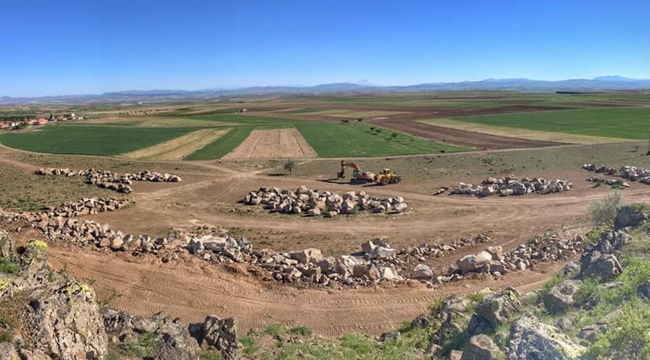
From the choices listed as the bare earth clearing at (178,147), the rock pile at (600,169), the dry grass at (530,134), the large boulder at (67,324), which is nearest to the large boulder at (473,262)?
the large boulder at (67,324)

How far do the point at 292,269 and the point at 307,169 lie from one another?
33679 mm

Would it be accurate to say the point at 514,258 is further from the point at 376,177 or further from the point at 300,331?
the point at 376,177

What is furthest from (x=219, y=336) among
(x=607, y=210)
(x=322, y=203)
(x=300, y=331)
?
(x=322, y=203)

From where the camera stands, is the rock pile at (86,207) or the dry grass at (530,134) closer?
the rock pile at (86,207)

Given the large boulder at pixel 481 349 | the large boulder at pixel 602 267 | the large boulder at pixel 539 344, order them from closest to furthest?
the large boulder at pixel 539 344, the large boulder at pixel 481 349, the large boulder at pixel 602 267

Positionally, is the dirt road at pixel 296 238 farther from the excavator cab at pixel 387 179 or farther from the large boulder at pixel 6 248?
the large boulder at pixel 6 248

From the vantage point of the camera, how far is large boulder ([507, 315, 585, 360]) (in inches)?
354

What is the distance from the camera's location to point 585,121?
318 feet

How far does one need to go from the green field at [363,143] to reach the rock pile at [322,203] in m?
25.9

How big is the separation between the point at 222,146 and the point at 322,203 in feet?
138

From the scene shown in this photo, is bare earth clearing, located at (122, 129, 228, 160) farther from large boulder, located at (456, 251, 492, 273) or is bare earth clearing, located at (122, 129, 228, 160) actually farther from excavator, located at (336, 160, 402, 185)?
large boulder, located at (456, 251, 492, 273)

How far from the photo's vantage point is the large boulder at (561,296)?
12625 millimetres

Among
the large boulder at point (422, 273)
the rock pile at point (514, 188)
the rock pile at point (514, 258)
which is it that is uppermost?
the rock pile at point (514, 188)

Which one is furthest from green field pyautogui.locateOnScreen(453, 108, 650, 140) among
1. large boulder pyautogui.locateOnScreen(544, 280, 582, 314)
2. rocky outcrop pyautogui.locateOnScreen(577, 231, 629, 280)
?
large boulder pyautogui.locateOnScreen(544, 280, 582, 314)
